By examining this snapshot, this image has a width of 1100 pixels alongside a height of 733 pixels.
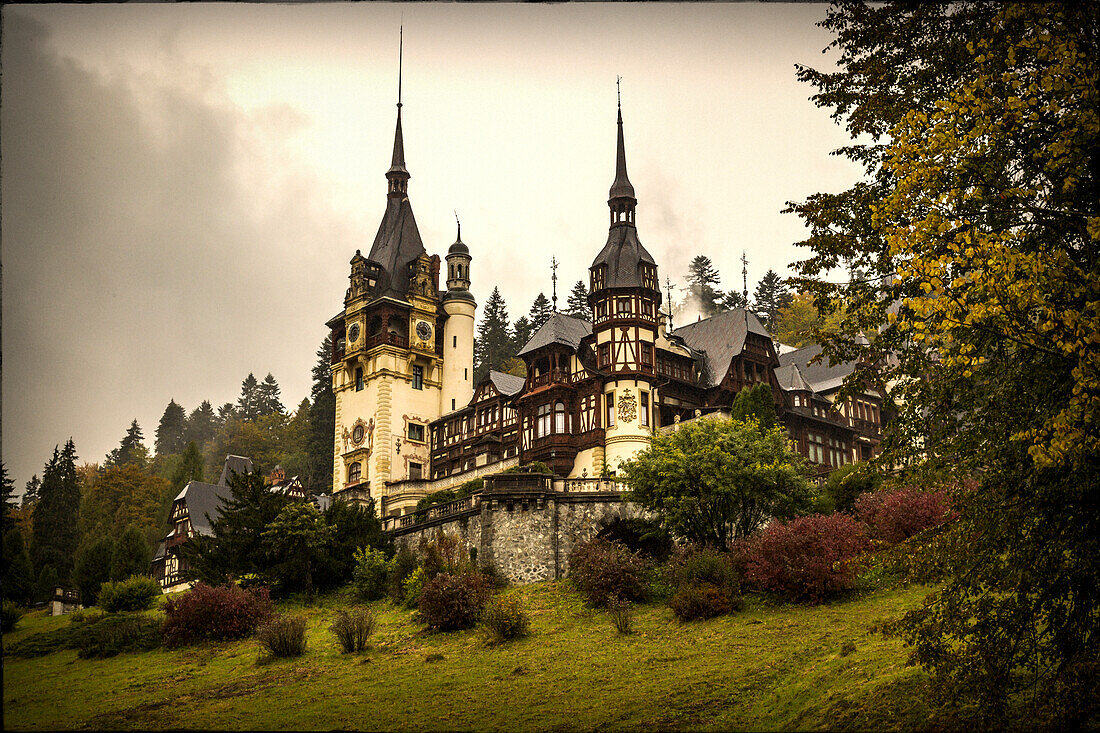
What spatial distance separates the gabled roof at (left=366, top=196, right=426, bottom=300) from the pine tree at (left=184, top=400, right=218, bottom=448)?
255ft

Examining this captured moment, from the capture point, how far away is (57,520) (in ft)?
210

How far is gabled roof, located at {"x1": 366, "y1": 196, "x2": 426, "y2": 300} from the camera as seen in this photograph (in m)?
66.0

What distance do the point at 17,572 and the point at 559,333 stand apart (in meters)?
29.9

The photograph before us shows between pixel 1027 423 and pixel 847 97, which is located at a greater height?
pixel 847 97

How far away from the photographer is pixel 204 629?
3556 cm

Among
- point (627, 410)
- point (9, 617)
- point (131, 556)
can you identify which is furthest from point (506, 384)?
point (9, 617)

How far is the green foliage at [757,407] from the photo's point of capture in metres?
44.2

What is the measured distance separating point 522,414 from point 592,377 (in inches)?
193

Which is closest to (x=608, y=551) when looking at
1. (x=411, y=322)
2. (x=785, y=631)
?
(x=785, y=631)

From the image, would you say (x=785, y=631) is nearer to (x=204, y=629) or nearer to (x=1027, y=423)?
(x=1027, y=423)

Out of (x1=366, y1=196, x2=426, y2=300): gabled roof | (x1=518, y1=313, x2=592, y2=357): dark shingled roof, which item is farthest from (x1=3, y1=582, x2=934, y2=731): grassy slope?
(x1=366, y1=196, x2=426, y2=300): gabled roof

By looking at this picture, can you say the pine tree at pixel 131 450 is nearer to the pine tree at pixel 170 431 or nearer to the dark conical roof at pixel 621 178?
the pine tree at pixel 170 431

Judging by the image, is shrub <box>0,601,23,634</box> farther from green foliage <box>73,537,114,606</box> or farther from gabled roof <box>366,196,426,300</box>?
gabled roof <box>366,196,426,300</box>

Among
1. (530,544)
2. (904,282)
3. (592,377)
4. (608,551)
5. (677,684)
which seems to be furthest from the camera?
(592,377)
